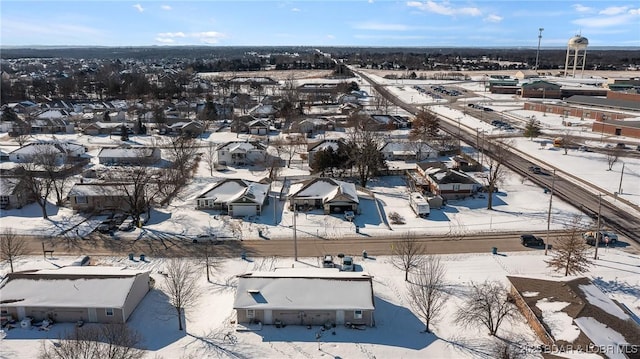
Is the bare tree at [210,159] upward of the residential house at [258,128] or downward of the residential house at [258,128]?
downward

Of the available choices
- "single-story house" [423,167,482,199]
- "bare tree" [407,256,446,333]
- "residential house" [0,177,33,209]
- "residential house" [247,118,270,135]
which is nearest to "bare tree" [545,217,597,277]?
"bare tree" [407,256,446,333]

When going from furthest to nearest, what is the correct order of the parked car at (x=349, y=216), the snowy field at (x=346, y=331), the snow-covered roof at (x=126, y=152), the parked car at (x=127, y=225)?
1. the snow-covered roof at (x=126, y=152)
2. the parked car at (x=349, y=216)
3. the parked car at (x=127, y=225)
4. the snowy field at (x=346, y=331)

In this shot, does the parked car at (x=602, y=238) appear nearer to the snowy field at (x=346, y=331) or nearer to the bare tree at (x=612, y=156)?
the snowy field at (x=346, y=331)

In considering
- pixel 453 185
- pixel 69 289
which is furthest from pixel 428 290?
pixel 453 185

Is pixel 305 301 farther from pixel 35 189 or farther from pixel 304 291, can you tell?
pixel 35 189

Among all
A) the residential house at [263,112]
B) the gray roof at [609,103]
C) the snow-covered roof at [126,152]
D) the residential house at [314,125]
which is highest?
the gray roof at [609,103]

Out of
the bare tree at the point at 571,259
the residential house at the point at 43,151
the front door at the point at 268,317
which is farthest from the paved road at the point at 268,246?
the residential house at the point at 43,151
